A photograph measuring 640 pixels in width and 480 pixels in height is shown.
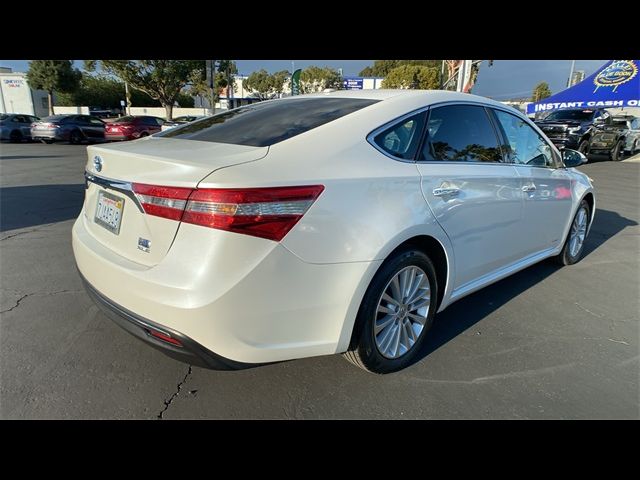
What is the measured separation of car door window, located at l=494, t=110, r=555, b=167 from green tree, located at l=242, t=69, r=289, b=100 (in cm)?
7333

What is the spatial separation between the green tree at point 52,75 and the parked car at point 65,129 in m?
16.7

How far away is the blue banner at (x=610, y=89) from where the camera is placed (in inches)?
782

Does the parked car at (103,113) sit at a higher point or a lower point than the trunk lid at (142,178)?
lower

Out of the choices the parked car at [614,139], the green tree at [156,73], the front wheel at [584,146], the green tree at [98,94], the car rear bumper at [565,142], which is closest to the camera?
the car rear bumper at [565,142]

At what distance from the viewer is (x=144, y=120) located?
823 inches

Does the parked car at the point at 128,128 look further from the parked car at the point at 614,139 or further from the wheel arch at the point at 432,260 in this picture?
the wheel arch at the point at 432,260

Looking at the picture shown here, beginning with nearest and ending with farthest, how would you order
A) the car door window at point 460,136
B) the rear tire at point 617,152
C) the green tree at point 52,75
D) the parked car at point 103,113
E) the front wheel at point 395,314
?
the front wheel at point 395,314
the car door window at point 460,136
the rear tire at point 617,152
the green tree at point 52,75
the parked car at point 103,113

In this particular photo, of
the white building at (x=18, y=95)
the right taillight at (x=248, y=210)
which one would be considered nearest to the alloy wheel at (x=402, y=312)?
the right taillight at (x=248, y=210)

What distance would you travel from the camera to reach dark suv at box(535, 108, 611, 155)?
14.9 metres

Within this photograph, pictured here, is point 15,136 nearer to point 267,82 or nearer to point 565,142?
point 565,142

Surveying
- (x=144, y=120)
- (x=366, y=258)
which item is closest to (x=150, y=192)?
(x=366, y=258)

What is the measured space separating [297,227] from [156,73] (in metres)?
33.8

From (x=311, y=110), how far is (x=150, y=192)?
1214 millimetres
